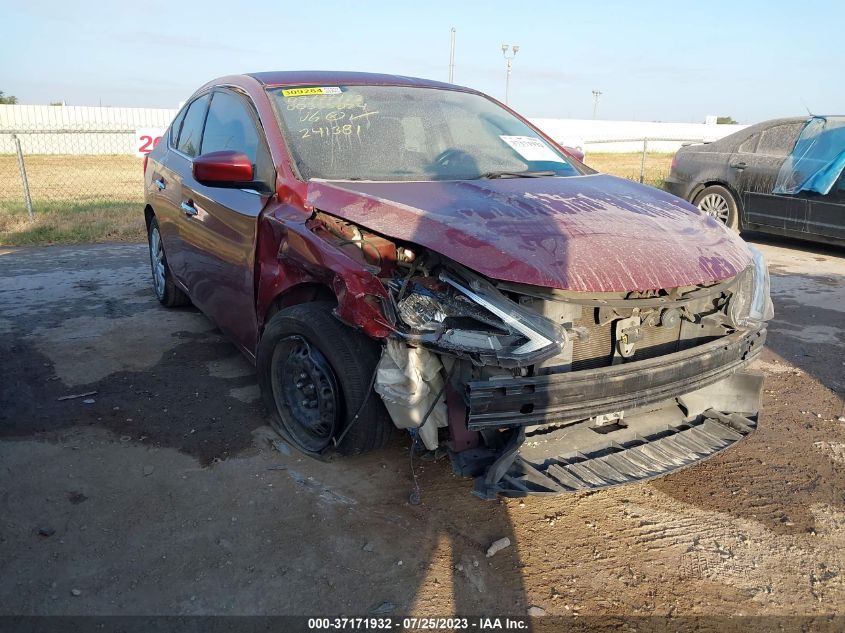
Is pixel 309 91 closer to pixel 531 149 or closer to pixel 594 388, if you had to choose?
pixel 531 149

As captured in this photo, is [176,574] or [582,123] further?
[582,123]

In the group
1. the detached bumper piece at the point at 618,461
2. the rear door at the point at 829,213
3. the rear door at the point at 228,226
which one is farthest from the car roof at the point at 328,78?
the rear door at the point at 829,213

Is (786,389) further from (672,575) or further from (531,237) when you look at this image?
(531,237)

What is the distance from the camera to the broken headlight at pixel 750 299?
9.93 ft

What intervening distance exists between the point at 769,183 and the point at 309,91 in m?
6.67

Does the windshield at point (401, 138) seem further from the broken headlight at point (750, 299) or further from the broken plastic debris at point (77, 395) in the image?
the broken plastic debris at point (77, 395)

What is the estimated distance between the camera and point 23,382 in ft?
13.5

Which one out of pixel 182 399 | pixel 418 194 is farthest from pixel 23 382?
pixel 418 194

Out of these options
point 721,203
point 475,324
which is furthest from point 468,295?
point 721,203

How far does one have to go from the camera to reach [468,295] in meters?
2.52

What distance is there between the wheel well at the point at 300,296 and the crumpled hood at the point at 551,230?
14.2 inches

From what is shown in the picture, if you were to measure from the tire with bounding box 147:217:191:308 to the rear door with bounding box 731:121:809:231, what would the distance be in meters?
6.80

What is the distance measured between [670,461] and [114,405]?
2.93 metres

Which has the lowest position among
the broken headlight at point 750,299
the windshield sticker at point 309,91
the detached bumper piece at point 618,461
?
the detached bumper piece at point 618,461
